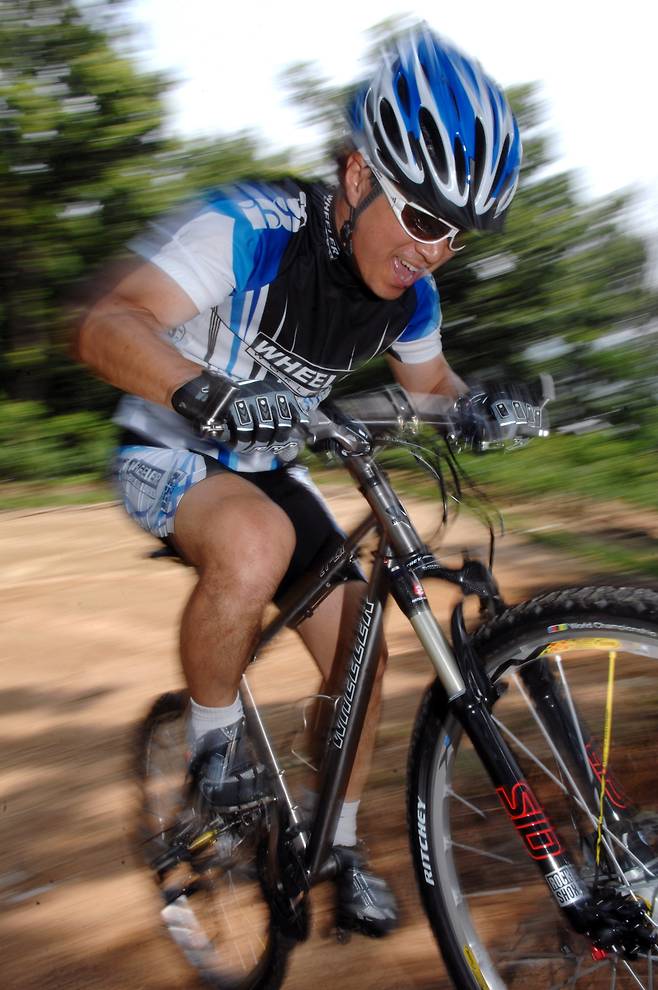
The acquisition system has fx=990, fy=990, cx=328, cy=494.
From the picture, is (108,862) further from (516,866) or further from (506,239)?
(506,239)

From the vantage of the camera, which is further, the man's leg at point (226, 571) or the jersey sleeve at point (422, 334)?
the jersey sleeve at point (422, 334)

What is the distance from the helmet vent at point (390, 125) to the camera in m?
2.30

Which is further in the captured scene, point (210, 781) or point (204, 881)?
point (204, 881)

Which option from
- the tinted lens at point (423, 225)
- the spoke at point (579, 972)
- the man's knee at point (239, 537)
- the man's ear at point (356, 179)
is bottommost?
the spoke at point (579, 972)

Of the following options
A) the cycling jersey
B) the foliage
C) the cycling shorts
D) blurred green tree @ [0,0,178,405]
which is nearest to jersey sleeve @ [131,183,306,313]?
the cycling jersey

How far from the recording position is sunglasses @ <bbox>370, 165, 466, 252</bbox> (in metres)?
2.35

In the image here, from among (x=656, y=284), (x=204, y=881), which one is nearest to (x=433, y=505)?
(x=204, y=881)

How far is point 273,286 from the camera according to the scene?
2.53 m

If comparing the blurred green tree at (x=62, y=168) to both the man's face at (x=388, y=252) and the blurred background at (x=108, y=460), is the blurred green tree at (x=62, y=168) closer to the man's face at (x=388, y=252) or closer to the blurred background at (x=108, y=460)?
the blurred background at (x=108, y=460)

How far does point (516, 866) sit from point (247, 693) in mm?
1048

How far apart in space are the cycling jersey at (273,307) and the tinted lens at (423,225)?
258mm

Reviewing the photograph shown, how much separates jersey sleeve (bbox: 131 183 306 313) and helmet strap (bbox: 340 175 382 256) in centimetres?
13

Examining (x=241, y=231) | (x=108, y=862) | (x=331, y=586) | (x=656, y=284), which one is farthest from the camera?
(x=656, y=284)

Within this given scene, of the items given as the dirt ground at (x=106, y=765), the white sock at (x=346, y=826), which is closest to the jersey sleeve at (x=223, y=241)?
the white sock at (x=346, y=826)
